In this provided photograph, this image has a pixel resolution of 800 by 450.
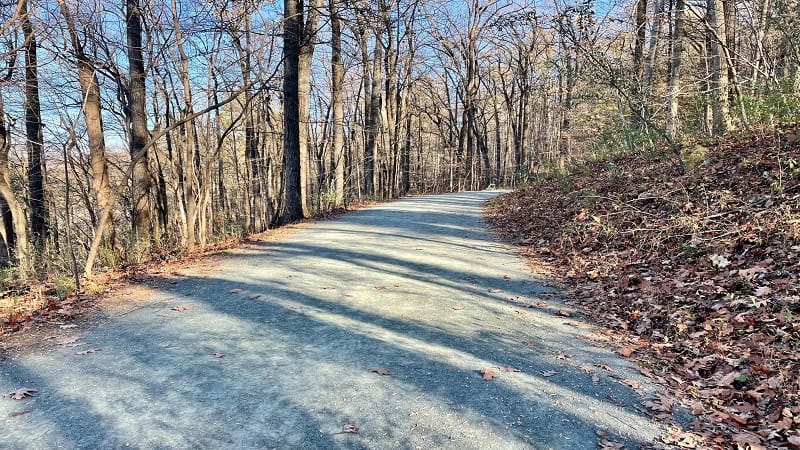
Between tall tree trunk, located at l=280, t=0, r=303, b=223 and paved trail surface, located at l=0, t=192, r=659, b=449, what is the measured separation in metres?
5.95

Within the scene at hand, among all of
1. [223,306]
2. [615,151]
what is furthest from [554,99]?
[223,306]

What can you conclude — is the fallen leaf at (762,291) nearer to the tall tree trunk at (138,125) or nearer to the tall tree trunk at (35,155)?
the tall tree trunk at (138,125)

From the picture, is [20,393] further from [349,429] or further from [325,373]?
[349,429]

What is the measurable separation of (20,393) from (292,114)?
961 centimetres

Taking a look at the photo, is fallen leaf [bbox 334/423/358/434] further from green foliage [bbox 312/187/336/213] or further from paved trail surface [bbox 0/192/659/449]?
green foliage [bbox 312/187/336/213]

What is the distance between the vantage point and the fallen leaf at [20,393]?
10.7 ft

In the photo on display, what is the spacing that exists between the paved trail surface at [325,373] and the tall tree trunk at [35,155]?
304 inches

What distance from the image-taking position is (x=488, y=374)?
3.63 meters

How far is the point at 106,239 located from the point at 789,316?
1036 centimetres

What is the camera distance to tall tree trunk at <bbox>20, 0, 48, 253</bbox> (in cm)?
1027

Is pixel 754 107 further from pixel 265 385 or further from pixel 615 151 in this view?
pixel 265 385

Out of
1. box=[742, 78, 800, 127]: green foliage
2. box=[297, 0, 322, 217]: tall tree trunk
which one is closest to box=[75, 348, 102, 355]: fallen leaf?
box=[297, 0, 322, 217]: tall tree trunk

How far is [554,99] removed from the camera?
3272 cm

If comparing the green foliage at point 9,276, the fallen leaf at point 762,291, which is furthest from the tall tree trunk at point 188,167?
the fallen leaf at point 762,291
